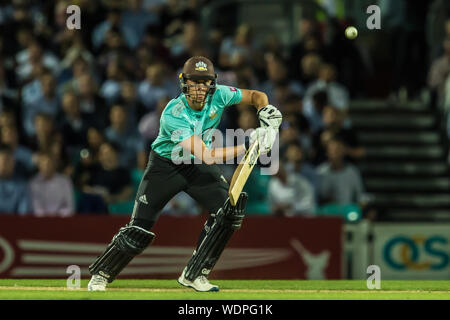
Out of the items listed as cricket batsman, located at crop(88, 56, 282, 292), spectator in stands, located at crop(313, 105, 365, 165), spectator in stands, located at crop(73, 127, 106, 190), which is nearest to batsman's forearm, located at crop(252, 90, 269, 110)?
cricket batsman, located at crop(88, 56, 282, 292)

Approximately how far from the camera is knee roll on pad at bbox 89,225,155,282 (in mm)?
8953

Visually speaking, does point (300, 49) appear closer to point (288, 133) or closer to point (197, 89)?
point (288, 133)

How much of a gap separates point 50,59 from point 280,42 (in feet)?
12.3

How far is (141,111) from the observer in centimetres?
1403

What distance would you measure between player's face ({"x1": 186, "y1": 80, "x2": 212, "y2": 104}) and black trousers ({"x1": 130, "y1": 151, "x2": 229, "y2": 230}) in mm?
621

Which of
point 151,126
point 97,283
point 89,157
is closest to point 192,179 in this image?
point 97,283

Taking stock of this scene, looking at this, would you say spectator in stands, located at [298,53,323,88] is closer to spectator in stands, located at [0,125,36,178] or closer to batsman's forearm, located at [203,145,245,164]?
spectator in stands, located at [0,125,36,178]

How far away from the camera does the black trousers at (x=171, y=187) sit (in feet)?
29.5

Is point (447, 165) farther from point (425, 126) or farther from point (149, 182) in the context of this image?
point (149, 182)

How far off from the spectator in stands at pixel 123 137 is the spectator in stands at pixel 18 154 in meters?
1.08

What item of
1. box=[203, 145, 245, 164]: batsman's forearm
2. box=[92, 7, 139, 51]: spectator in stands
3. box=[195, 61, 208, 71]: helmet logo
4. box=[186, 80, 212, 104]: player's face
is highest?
box=[92, 7, 139, 51]: spectator in stands

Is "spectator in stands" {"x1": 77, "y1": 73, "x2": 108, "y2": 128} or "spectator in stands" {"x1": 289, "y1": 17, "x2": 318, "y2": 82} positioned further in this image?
"spectator in stands" {"x1": 289, "y1": 17, "x2": 318, "y2": 82}

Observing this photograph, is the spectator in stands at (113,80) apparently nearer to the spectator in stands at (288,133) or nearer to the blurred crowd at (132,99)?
the blurred crowd at (132,99)
